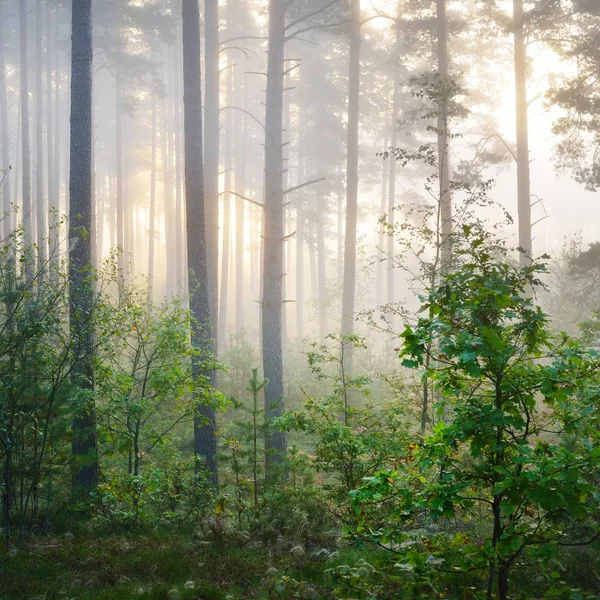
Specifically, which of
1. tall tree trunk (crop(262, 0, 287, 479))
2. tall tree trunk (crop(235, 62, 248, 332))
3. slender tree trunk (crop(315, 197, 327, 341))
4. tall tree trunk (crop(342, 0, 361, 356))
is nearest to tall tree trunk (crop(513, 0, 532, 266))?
tall tree trunk (crop(342, 0, 361, 356))

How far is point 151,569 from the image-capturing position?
16.8ft

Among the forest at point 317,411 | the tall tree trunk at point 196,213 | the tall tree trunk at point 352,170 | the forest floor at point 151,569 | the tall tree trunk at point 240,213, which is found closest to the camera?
the forest at point 317,411

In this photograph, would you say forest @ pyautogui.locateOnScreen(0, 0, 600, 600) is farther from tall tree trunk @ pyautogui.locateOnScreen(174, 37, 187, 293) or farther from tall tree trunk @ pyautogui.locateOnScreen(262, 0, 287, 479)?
tall tree trunk @ pyautogui.locateOnScreen(174, 37, 187, 293)

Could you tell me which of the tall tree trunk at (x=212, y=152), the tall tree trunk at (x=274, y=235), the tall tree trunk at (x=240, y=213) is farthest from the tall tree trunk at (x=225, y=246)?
the tall tree trunk at (x=274, y=235)

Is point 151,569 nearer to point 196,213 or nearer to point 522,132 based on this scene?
point 196,213

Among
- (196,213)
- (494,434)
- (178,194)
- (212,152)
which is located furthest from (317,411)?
(178,194)

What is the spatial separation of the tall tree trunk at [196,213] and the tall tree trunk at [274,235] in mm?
1865

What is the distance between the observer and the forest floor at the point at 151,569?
4.67m

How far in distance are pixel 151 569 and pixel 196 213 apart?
6639mm

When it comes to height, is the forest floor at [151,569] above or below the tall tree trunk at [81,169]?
below

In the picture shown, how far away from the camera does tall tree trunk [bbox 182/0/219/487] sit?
958 cm

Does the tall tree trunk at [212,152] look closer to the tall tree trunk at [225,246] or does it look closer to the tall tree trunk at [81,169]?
the tall tree trunk at [81,169]

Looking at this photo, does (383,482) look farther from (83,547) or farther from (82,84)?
(82,84)

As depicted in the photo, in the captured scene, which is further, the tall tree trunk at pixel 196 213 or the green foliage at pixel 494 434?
the tall tree trunk at pixel 196 213
